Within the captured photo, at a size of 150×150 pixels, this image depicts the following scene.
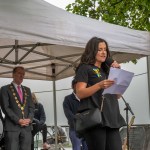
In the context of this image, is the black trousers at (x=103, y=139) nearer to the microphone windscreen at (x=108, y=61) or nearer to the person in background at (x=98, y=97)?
the person in background at (x=98, y=97)

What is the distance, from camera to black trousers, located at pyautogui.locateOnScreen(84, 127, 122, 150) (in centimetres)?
400

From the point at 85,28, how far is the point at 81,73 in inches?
87.2

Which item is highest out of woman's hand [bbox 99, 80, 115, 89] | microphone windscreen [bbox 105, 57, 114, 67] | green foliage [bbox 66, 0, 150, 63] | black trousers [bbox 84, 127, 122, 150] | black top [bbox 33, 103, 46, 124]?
green foliage [bbox 66, 0, 150, 63]

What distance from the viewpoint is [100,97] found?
4.12 m

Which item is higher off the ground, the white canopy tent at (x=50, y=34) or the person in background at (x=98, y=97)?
the white canopy tent at (x=50, y=34)

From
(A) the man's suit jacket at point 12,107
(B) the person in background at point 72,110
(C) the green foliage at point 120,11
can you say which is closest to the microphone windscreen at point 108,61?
(A) the man's suit jacket at point 12,107

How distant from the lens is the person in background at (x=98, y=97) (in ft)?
13.1

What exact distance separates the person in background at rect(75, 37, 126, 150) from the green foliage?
359 inches

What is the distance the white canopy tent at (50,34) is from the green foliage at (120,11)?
4.94 metres

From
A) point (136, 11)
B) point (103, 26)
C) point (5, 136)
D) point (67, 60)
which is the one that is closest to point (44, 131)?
point (67, 60)

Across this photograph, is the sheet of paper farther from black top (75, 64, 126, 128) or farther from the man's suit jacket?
the man's suit jacket

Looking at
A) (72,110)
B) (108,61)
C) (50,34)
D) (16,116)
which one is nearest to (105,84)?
(108,61)

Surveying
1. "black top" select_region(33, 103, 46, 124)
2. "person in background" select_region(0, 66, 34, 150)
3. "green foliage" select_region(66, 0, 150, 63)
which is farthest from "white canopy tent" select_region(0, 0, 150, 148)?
"green foliage" select_region(66, 0, 150, 63)

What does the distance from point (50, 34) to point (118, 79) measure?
187 centimetres
